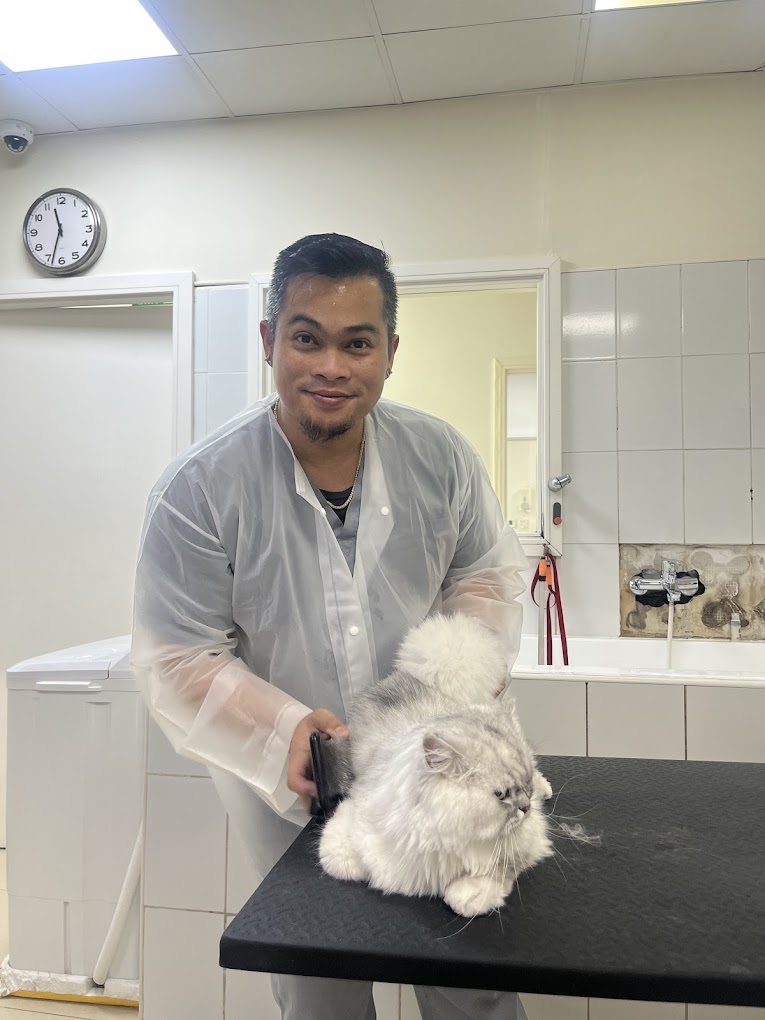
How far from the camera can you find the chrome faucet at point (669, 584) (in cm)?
205

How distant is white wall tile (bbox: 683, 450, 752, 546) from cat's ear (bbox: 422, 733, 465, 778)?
6.04 ft

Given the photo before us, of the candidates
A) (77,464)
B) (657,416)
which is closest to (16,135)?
(77,464)

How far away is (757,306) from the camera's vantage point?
87.2 inches

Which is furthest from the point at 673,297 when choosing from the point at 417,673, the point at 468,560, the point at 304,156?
the point at 417,673

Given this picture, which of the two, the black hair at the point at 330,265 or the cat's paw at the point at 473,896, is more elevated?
the black hair at the point at 330,265

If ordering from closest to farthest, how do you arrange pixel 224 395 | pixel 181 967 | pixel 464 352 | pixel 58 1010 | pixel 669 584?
pixel 181 967
pixel 58 1010
pixel 669 584
pixel 224 395
pixel 464 352

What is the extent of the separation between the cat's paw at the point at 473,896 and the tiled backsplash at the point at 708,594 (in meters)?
1.77

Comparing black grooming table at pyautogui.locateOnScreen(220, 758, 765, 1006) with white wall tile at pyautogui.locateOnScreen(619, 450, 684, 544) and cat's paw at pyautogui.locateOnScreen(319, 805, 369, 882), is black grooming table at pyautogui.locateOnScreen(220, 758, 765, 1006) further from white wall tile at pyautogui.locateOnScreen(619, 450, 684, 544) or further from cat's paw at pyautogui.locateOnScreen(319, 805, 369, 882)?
white wall tile at pyautogui.locateOnScreen(619, 450, 684, 544)

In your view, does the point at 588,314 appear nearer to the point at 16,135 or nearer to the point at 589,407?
the point at 589,407

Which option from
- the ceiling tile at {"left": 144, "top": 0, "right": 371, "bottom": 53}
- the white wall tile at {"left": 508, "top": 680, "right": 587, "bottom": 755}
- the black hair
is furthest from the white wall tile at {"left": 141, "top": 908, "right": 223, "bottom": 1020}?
the ceiling tile at {"left": 144, "top": 0, "right": 371, "bottom": 53}

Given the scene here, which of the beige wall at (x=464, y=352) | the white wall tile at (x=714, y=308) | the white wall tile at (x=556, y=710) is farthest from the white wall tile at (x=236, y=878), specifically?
the white wall tile at (x=714, y=308)

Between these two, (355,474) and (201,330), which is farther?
(201,330)

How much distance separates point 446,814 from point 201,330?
85.7 inches

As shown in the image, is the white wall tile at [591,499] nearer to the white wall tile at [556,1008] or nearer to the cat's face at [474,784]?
the white wall tile at [556,1008]
